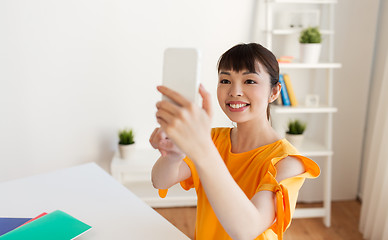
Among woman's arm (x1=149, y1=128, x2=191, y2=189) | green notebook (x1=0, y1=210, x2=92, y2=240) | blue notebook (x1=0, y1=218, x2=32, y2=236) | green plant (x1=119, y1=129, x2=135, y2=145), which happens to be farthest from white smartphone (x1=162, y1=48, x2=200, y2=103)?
green plant (x1=119, y1=129, x2=135, y2=145)

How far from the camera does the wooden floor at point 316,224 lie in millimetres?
2532

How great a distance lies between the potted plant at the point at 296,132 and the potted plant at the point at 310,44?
45 centimetres

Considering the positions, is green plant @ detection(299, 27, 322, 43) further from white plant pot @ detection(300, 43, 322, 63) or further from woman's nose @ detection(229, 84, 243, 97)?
woman's nose @ detection(229, 84, 243, 97)

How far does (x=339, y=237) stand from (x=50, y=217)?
2.10m

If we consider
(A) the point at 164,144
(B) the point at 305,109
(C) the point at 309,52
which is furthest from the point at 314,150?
(A) the point at 164,144

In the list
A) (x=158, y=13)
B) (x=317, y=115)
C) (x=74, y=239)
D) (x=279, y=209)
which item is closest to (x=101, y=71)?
(x=158, y=13)

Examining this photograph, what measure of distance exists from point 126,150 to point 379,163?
1.66m

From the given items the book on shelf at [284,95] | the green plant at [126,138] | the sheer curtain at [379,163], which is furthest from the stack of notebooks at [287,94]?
the green plant at [126,138]

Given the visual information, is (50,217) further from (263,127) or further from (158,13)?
(158,13)

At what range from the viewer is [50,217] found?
3.37 feet

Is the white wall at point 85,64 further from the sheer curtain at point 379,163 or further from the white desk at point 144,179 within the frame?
the sheer curtain at point 379,163

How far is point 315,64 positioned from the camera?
2.48 metres

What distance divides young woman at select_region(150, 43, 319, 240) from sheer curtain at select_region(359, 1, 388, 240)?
1463 mm

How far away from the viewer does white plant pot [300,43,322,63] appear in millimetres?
2445
